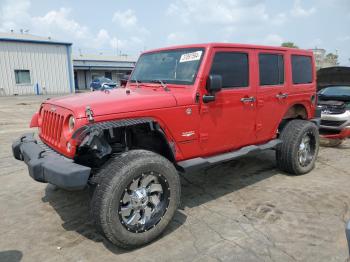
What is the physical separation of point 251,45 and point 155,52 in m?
1.39

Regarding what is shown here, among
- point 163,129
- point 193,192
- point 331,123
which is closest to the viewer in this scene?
point 163,129

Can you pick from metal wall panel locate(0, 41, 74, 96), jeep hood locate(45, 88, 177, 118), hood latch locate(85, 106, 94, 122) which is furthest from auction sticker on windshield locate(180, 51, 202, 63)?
metal wall panel locate(0, 41, 74, 96)

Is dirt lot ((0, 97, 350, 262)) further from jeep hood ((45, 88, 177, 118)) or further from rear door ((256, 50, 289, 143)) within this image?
jeep hood ((45, 88, 177, 118))

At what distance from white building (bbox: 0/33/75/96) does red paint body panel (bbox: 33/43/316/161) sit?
26.0m

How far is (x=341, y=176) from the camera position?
5.36m

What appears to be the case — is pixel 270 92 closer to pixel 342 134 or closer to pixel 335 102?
pixel 342 134

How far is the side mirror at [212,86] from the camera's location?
3.80 m

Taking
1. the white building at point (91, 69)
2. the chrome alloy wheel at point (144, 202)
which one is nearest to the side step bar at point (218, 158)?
the chrome alloy wheel at point (144, 202)

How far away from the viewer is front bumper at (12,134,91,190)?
292cm

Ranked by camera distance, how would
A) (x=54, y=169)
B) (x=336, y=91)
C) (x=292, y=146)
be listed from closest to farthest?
(x=54, y=169) < (x=292, y=146) < (x=336, y=91)

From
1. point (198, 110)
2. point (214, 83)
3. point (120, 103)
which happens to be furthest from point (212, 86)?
point (120, 103)

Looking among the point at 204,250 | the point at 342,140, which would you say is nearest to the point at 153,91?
the point at 204,250

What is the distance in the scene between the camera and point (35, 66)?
2862 centimetres

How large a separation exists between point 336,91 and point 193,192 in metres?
5.91
